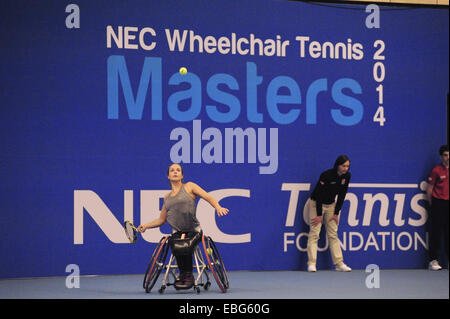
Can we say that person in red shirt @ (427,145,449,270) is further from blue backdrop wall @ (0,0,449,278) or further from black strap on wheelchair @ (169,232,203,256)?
black strap on wheelchair @ (169,232,203,256)

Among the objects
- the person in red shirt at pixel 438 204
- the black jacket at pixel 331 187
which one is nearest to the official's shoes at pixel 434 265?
the person in red shirt at pixel 438 204

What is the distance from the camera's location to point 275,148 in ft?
31.2

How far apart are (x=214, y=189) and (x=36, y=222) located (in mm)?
2144

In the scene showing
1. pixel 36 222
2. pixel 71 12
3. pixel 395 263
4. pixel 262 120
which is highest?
pixel 71 12

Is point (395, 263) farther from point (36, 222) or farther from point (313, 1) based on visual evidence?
point (36, 222)

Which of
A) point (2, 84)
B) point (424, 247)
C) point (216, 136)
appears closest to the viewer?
point (2, 84)

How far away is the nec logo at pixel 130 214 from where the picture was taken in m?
8.90

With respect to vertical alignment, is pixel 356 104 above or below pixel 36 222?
above

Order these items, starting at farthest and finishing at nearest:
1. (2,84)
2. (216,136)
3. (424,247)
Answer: (424,247) → (216,136) → (2,84)

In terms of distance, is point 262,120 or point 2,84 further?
point 262,120

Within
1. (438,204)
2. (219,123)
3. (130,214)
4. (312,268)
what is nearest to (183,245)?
(130,214)

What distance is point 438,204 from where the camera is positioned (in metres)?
9.79

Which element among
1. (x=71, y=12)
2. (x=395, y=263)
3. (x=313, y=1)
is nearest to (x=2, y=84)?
(x=71, y=12)

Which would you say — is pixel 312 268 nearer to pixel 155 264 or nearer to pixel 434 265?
pixel 434 265
